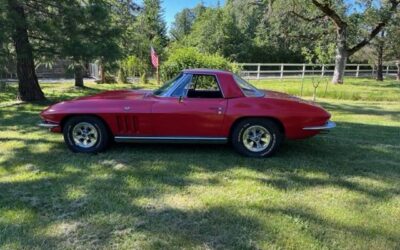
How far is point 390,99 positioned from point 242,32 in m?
30.5

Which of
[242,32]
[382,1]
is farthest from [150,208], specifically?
[242,32]

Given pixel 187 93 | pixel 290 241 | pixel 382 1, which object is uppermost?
pixel 382 1

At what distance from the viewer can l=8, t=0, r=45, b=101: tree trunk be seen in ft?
29.7

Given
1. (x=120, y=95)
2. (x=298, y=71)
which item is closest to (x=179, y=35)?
(x=298, y=71)

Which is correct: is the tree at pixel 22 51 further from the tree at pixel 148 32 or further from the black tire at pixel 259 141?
the tree at pixel 148 32

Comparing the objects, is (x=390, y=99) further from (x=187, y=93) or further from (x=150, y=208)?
(x=150, y=208)

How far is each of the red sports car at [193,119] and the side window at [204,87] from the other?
0.04m

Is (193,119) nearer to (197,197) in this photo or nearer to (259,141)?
(259,141)

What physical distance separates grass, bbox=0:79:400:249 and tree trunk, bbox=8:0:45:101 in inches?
134

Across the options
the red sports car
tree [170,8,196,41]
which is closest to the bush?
the red sports car

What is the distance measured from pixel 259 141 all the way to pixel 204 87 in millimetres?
1145

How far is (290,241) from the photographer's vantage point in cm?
353

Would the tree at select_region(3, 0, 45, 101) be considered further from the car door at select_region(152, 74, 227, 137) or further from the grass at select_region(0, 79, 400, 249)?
the car door at select_region(152, 74, 227, 137)

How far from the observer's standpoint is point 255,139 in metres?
5.92
